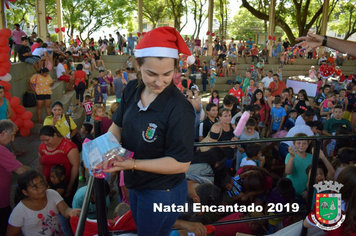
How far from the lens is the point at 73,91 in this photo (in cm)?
1149

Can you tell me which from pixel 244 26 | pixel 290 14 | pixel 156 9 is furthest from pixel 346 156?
pixel 244 26

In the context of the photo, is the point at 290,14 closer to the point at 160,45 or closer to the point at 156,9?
the point at 156,9

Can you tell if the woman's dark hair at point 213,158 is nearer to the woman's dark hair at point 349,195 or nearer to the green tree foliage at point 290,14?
the woman's dark hair at point 349,195

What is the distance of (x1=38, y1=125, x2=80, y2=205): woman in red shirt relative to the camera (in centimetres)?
358

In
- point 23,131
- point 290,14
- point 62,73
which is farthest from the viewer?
point 290,14

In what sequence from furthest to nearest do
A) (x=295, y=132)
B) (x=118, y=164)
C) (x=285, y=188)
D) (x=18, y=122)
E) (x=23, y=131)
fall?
(x=23, y=131) < (x=18, y=122) < (x=295, y=132) < (x=285, y=188) < (x=118, y=164)

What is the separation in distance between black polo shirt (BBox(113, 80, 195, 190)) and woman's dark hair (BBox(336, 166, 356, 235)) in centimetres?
116

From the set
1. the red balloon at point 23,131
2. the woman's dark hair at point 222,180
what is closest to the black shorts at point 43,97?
the red balloon at point 23,131

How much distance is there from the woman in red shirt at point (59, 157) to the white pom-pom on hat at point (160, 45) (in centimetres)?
Result: 261

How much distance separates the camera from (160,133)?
53.2 inches

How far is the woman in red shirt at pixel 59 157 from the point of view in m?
3.58

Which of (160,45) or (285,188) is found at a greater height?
(160,45)

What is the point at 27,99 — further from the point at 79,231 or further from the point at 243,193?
the point at 79,231

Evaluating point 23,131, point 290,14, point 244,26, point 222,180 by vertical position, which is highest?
point 244,26
